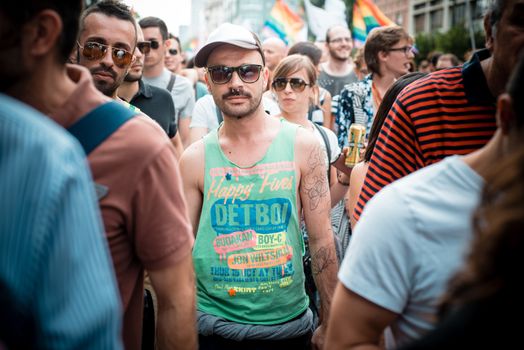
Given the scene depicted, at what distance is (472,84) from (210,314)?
5.83ft

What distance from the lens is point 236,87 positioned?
3.57 meters

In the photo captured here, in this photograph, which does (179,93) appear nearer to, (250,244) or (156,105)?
(156,105)

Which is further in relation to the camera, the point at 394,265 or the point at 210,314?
the point at 210,314

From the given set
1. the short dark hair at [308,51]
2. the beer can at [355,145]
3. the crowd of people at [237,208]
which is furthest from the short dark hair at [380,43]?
the crowd of people at [237,208]

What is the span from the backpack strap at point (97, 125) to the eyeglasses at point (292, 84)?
12.5 ft

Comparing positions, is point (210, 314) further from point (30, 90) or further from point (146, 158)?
point (30, 90)

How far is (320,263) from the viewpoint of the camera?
3533 millimetres

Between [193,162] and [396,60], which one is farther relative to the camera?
[396,60]

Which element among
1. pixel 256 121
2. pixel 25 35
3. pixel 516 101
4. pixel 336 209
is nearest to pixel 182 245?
pixel 25 35

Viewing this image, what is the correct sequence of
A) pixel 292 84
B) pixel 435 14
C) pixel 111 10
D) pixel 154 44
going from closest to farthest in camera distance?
pixel 111 10, pixel 292 84, pixel 154 44, pixel 435 14

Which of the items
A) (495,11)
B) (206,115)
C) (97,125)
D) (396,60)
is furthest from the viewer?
(396,60)

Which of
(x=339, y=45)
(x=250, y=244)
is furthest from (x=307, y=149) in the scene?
(x=339, y=45)

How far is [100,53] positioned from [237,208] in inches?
49.5

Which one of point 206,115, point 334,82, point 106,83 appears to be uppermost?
point 106,83
